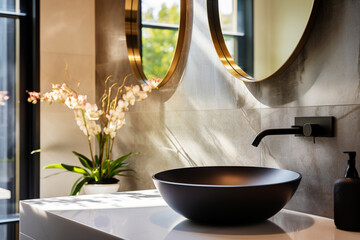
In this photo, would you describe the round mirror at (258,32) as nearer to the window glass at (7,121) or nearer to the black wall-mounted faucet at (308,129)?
the black wall-mounted faucet at (308,129)

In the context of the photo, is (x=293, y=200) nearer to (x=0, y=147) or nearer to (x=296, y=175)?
(x=296, y=175)

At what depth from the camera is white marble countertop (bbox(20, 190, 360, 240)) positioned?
4.01 feet

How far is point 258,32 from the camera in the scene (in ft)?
5.53

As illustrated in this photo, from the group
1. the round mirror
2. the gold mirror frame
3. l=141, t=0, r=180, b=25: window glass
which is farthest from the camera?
the gold mirror frame

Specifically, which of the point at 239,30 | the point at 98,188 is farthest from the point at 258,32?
the point at 98,188

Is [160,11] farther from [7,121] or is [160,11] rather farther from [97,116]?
[7,121]

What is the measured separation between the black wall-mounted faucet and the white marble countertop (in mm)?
257

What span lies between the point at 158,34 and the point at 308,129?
3.52 feet

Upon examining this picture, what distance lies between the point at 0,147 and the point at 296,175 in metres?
1.95

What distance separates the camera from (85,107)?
7.52 feet

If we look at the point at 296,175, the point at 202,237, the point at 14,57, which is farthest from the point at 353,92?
the point at 14,57

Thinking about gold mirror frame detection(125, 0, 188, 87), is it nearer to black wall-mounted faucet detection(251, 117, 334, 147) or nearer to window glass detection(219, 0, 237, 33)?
window glass detection(219, 0, 237, 33)

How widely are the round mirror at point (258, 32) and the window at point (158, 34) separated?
33 centimetres

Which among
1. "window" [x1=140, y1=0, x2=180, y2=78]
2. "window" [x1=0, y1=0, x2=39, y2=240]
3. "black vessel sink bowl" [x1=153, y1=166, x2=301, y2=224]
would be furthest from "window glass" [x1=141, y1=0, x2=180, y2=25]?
"black vessel sink bowl" [x1=153, y1=166, x2=301, y2=224]
